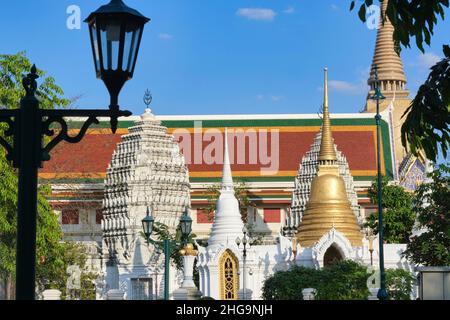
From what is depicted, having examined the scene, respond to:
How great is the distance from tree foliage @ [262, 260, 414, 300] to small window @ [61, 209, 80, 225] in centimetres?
2986

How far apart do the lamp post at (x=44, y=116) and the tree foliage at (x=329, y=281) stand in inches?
1263

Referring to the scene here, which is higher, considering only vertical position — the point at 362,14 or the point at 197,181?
the point at 197,181

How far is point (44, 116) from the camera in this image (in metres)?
8.80

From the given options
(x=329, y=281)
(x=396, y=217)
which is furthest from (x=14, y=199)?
(x=396, y=217)

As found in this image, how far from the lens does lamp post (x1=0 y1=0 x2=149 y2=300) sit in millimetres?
8516

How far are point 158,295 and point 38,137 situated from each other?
50179 mm

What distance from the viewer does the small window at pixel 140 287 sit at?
61153 millimetres

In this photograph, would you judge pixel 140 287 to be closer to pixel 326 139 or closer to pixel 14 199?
pixel 326 139

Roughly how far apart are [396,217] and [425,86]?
5463cm

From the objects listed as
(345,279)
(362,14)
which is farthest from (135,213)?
(362,14)

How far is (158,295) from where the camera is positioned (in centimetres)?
5838

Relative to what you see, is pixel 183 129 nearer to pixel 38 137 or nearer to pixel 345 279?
pixel 345 279

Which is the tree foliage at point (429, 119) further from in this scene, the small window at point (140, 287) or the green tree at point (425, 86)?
the small window at point (140, 287)
